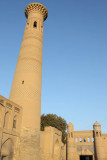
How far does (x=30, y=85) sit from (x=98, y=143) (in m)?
24.9

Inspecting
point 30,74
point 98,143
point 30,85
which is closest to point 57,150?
point 30,85

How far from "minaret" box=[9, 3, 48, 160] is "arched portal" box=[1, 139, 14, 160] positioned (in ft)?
4.14

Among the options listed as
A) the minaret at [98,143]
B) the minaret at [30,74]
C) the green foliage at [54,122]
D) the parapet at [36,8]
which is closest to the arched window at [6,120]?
the minaret at [30,74]

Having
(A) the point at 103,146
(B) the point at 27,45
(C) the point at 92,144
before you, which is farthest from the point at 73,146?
(B) the point at 27,45

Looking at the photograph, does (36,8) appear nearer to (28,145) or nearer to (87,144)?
(28,145)

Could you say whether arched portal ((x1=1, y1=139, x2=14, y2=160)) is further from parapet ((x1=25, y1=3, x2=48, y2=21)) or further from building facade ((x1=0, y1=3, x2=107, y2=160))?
parapet ((x1=25, y1=3, x2=48, y2=21))

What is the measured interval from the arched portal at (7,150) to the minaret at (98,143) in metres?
26.1

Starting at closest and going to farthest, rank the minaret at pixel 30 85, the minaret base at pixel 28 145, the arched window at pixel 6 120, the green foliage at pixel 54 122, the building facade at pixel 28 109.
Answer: the arched window at pixel 6 120 → the building facade at pixel 28 109 → the minaret base at pixel 28 145 → the minaret at pixel 30 85 → the green foliage at pixel 54 122

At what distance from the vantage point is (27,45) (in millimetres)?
22344

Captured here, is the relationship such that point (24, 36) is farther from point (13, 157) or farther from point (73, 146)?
point (73, 146)

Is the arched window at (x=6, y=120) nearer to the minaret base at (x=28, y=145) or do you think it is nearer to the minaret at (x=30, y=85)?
the minaret at (x=30, y=85)

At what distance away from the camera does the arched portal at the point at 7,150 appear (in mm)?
14148

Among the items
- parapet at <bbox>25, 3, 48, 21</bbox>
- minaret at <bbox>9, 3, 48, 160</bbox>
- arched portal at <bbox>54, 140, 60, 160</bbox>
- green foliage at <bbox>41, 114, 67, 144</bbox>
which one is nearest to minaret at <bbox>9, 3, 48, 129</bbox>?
minaret at <bbox>9, 3, 48, 160</bbox>

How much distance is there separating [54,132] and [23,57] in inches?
434
